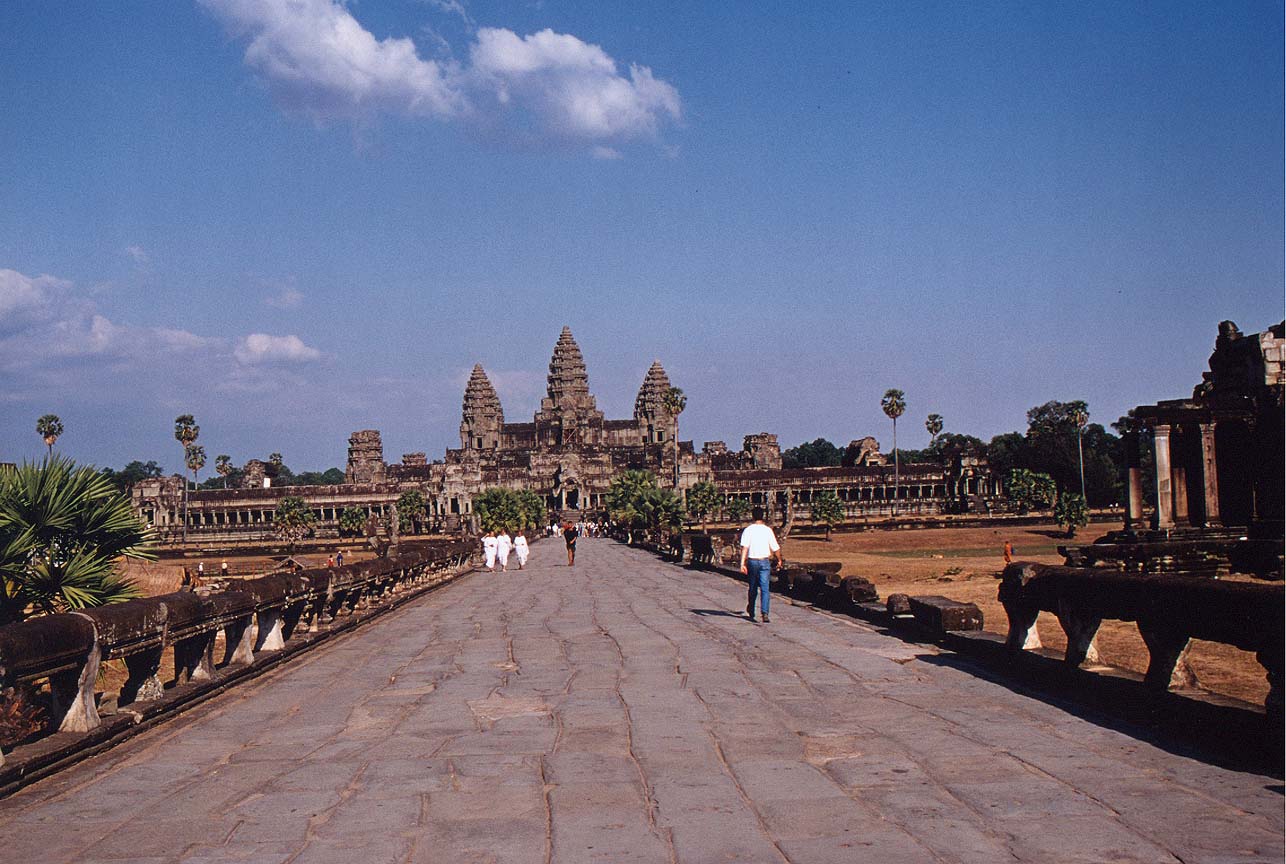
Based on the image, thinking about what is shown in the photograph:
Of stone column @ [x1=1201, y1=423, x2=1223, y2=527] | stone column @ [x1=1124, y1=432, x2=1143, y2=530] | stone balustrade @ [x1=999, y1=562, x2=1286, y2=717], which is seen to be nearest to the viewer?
stone balustrade @ [x1=999, y1=562, x2=1286, y2=717]

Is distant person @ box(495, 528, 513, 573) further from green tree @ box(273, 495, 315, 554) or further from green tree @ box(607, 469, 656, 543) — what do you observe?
green tree @ box(273, 495, 315, 554)

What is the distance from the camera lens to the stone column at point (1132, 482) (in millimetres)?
37531

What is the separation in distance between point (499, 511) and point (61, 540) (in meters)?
55.1

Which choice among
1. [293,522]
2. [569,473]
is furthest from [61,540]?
[569,473]

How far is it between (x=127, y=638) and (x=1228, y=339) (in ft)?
112

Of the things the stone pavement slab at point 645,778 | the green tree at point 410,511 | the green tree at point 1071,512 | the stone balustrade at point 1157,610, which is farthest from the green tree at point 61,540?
the green tree at point 410,511

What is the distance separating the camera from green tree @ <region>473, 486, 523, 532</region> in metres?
65.6

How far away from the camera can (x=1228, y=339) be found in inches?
1341

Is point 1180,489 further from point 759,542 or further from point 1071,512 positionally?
point 1071,512

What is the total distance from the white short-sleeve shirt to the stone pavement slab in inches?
175

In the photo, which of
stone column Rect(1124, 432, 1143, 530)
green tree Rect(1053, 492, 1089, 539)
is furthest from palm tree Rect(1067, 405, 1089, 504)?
stone column Rect(1124, 432, 1143, 530)

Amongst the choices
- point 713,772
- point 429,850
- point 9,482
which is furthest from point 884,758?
point 9,482

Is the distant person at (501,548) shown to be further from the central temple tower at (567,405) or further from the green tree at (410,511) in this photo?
the central temple tower at (567,405)

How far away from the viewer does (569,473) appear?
12850 centimetres
